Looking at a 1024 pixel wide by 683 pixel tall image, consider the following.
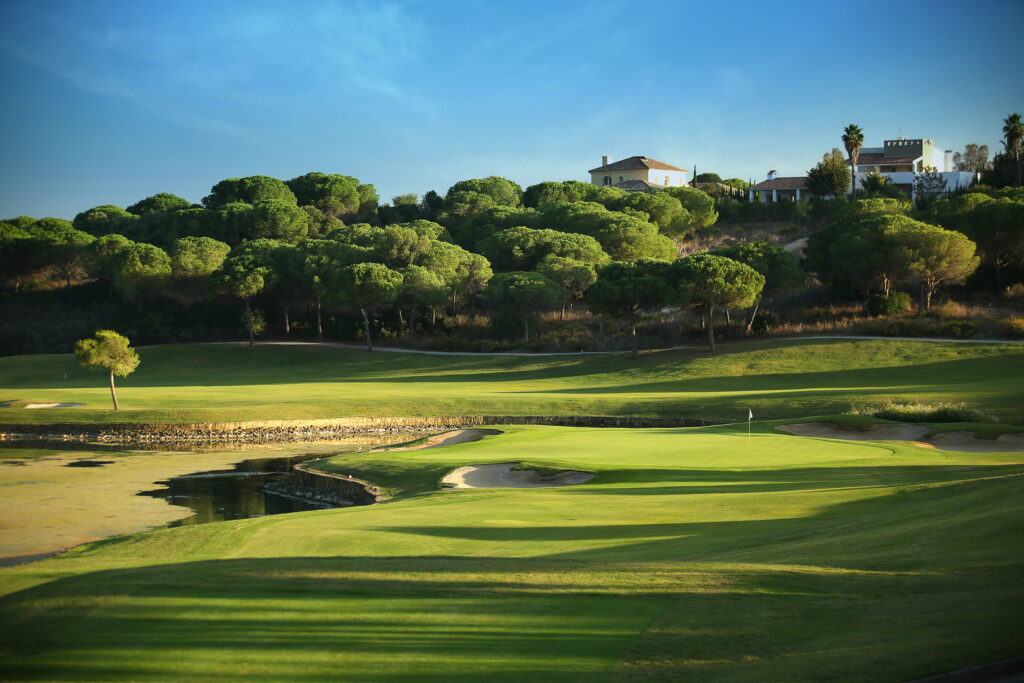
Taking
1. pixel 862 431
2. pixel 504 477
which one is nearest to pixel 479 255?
pixel 862 431

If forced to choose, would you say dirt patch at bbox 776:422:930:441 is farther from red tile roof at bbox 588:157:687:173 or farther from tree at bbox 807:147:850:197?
red tile roof at bbox 588:157:687:173

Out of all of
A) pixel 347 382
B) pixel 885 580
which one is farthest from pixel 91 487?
pixel 347 382

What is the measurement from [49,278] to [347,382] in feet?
167

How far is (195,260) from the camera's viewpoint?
74.7 meters

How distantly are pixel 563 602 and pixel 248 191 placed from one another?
332 feet

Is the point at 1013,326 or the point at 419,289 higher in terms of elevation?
the point at 419,289

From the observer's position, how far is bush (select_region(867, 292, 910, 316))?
2072 inches

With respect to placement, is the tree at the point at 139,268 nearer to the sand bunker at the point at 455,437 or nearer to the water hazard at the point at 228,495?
the water hazard at the point at 228,495

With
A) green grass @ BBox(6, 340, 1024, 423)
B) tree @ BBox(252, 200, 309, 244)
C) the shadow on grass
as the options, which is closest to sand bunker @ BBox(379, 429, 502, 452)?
green grass @ BBox(6, 340, 1024, 423)

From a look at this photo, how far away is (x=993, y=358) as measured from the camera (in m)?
40.5

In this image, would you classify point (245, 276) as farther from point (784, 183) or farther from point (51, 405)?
point (784, 183)

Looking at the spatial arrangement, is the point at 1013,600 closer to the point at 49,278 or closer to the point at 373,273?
the point at 373,273

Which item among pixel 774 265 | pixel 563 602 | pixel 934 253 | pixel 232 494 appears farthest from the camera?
pixel 774 265

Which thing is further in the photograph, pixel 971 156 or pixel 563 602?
pixel 971 156
